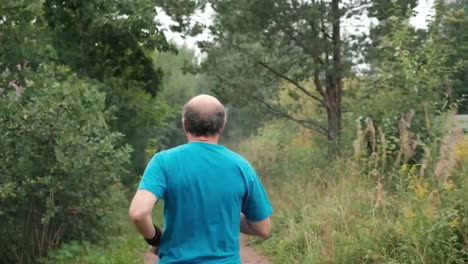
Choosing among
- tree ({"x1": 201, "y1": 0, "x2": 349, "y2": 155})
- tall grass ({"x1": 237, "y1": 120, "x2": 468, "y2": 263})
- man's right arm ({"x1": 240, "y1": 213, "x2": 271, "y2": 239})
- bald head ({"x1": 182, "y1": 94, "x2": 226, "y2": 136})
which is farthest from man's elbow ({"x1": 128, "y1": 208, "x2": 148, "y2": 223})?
tree ({"x1": 201, "y1": 0, "x2": 349, "y2": 155})

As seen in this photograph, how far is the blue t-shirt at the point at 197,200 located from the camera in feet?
11.5

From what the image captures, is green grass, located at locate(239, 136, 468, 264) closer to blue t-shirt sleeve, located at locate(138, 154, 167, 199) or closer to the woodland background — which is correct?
the woodland background

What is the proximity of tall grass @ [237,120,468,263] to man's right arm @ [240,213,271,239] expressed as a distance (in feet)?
10.2

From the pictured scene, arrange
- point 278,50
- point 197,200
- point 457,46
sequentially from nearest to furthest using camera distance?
point 197,200 < point 457,46 < point 278,50

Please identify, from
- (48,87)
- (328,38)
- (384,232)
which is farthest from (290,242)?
(328,38)

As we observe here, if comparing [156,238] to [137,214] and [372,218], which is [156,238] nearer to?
[137,214]

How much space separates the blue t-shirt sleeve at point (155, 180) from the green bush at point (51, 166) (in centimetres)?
488

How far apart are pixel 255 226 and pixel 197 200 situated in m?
0.44

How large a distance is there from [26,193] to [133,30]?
6412 millimetres

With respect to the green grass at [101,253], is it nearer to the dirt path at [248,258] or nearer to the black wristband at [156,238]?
the dirt path at [248,258]

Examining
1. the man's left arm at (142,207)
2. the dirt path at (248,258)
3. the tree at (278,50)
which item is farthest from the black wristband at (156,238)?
the tree at (278,50)

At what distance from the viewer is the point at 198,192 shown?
354 centimetres

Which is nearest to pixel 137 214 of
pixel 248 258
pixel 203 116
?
pixel 203 116

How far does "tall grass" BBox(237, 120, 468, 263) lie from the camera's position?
655 cm
